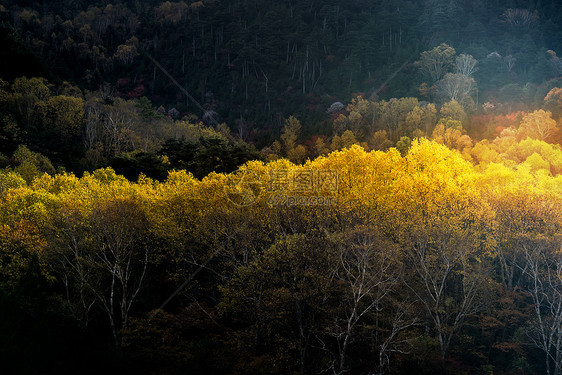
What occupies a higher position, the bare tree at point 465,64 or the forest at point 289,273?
the bare tree at point 465,64

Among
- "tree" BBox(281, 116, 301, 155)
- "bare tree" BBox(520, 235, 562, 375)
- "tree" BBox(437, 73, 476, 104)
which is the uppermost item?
"tree" BBox(437, 73, 476, 104)

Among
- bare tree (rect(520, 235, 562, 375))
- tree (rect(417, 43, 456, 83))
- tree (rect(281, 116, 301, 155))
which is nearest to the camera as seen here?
bare tree (rect(520, 235, 562, 375))

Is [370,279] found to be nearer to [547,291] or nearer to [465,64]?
[547,291]

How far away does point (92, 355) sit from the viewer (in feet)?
112

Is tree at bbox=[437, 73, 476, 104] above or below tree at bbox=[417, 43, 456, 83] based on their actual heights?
below

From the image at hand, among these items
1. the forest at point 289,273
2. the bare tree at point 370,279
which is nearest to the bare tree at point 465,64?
the forest at point 289,273

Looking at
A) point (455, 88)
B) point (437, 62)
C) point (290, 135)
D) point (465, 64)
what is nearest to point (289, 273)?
point (290, 135)

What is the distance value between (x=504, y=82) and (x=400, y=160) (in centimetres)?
14801

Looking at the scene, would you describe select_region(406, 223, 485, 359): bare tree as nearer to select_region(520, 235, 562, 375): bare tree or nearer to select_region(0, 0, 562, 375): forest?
select_region(0, 0, 562, 375): forest

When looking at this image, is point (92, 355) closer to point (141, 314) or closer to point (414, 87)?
point (141, 314)

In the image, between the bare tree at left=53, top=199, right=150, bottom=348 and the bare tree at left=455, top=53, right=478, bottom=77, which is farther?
the bare tree at left=455, top=53, right=478, bottom=77

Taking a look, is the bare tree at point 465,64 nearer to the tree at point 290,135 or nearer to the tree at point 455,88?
the tree at point 455,88

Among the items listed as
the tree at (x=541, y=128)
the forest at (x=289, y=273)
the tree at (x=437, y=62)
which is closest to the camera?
the forest at (x=289, y=273)

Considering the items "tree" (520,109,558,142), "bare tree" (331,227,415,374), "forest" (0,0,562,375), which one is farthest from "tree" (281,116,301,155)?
"bare tree" (331,227,415,374)
